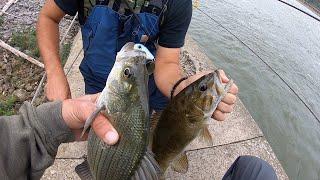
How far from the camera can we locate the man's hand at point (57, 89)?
2904mm

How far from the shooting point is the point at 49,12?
3.25 meters

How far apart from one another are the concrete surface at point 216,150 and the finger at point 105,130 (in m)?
1.95

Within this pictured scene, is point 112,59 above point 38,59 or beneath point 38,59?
above

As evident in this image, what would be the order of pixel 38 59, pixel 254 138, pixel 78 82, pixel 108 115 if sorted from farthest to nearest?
pixel 38 59, pixel 78 82, pixel 254 138, pixel 108 115

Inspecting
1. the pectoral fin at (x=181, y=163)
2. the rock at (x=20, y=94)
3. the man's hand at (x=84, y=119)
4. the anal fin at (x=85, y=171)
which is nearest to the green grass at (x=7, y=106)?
the rock at (x=20, y=94)

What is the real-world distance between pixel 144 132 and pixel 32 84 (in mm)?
4304

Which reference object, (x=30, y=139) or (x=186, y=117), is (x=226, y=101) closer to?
(x=186, y=117)

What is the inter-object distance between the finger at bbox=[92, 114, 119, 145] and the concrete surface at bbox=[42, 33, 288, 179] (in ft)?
6.39

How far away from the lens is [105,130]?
177 centimetres

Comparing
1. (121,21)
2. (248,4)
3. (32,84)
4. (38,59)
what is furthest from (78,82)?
(248,4)

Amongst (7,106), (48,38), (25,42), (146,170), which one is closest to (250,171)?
(146,170)

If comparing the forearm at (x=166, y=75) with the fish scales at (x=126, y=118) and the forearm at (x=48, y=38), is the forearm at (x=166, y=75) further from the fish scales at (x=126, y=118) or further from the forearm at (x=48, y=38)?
the fish scales at (x=126, y=118)

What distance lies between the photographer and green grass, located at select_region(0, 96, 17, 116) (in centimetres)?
506

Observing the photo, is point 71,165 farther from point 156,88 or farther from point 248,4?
point 248,4
